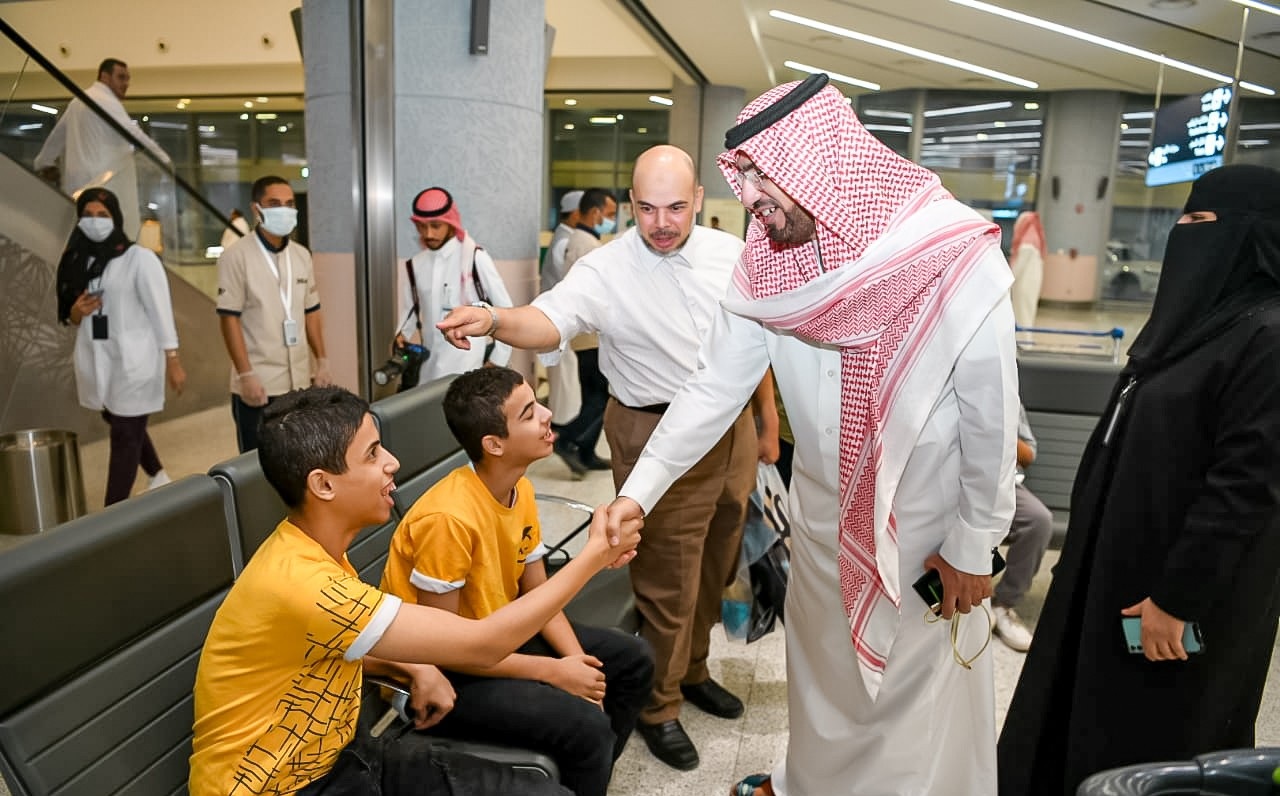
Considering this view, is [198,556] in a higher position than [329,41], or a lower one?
lower

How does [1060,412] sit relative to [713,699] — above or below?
above

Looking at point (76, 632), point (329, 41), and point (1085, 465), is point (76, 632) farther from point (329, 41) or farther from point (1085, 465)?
point (329, 41)

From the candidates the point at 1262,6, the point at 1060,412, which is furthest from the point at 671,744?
the point at 1262,6

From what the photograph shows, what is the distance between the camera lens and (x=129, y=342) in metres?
3.70

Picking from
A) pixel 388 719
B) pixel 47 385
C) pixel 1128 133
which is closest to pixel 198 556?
pixel 388 719

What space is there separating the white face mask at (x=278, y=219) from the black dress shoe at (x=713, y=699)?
2660 mm

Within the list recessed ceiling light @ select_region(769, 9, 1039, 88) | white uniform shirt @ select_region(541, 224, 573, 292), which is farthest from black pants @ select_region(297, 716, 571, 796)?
recessed ceiling light @ select_region(769, 9, 1039, 88)

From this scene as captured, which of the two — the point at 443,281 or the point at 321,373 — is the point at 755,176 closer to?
the point at 443,281

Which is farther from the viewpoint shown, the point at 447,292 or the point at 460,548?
the point at 447,292

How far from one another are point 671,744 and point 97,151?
11.1ft

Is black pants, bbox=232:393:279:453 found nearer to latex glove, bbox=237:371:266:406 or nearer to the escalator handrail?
latex glove, bbox=237:371:266:406

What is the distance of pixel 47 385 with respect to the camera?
345cm

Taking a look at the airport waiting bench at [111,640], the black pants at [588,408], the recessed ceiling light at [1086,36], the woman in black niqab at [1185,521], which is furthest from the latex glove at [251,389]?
the recessed ceiling light at [1086,36]

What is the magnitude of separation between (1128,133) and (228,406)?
12.4 m
